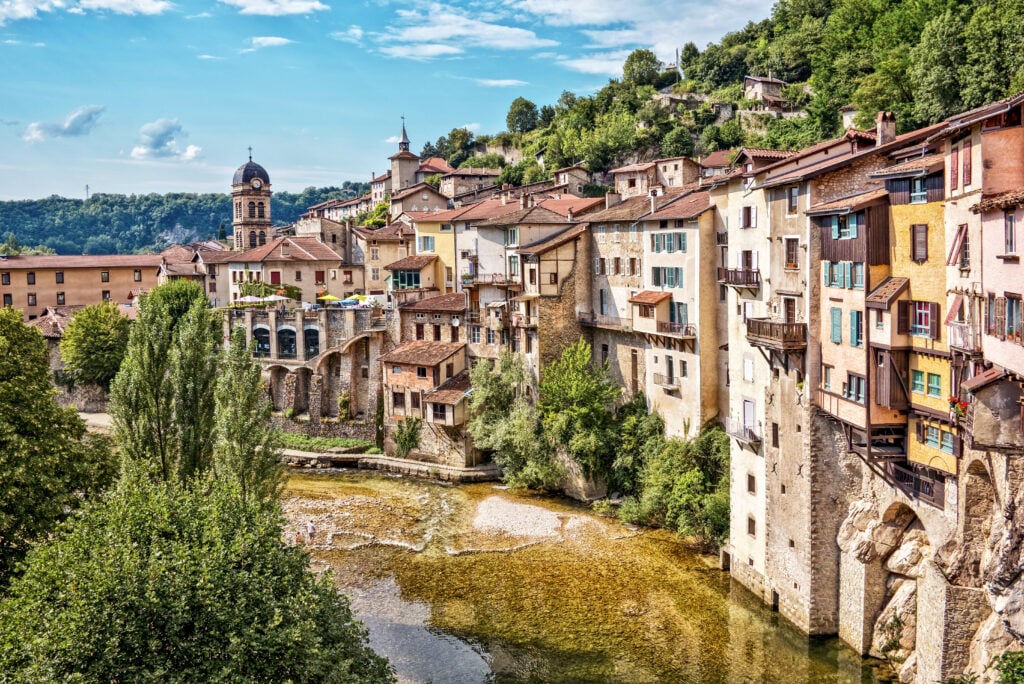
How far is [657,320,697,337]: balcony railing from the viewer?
36594 millimetres

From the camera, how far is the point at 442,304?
50031 millimetres

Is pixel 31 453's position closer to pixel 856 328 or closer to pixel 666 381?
pixel 856 328

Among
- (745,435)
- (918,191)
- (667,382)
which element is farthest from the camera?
(667,382)

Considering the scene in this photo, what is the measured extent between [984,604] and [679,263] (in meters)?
20.3

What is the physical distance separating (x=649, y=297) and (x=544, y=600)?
15227mm

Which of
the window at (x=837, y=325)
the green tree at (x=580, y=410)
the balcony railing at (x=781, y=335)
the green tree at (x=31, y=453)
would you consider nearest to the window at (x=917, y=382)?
the window at (x=837, y=325)

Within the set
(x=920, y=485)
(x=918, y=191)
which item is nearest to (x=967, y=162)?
(x=918, y=191)

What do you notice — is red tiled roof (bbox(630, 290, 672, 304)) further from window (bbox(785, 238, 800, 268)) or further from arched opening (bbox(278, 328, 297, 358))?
arched opening (bbox(278, 328, 297, 358))

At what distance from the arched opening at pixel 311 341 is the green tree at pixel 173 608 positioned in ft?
122

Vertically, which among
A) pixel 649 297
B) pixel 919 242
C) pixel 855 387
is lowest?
pixel 855 387

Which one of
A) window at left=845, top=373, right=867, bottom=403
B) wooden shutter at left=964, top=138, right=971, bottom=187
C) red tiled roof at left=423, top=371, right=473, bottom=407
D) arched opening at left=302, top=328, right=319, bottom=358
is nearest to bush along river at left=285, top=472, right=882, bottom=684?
red tiled roof at left=423, top=371, right=473, bottom=407

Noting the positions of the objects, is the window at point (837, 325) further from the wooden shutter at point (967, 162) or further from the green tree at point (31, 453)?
the green tree at point (31, 453)

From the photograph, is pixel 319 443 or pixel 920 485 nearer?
pixel 920 485

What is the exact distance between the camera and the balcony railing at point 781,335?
2619 centimetres
